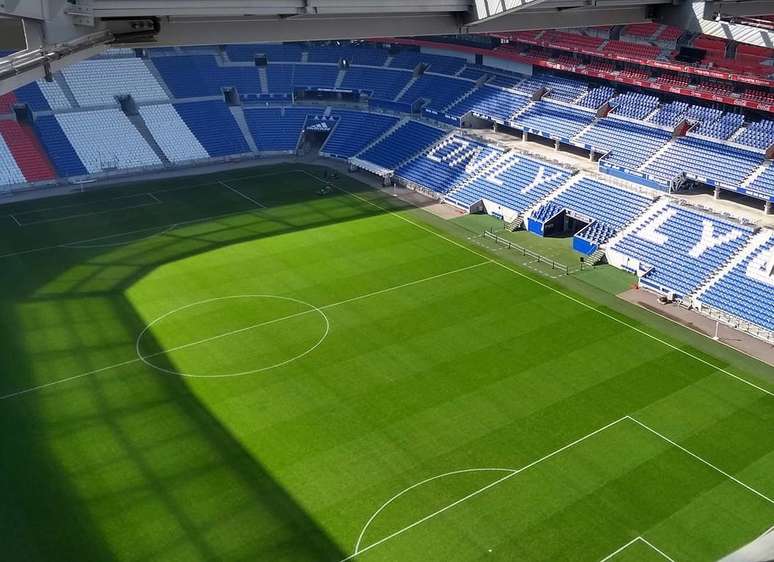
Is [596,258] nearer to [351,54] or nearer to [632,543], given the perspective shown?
[632,543]

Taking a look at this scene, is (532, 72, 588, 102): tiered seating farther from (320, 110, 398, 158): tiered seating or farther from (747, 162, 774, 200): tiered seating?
(747, 162, 774, 200): tiered seating

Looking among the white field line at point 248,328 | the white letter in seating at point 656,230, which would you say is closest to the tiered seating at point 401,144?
the white field line at point 248,328

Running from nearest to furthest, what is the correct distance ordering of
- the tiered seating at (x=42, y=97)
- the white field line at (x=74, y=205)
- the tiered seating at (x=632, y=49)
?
the white field line at (x=74, y=205)
the tiered seating at (x=632, y=49)
the tiered seating at (x=42, y=97)

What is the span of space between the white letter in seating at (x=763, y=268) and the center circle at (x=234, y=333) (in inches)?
857

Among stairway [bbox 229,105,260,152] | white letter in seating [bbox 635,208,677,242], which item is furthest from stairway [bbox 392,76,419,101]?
white letter in seating [bbox 635,208,677,242]

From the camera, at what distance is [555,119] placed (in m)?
56.9

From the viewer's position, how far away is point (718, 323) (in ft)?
117

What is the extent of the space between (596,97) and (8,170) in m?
45.3

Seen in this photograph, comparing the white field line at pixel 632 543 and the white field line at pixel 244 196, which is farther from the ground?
the white field line at pixel 244 196

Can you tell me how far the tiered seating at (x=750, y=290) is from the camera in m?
35.1

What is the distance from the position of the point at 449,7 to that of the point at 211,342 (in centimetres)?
1765

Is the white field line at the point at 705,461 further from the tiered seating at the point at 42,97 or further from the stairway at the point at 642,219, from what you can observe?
the tiered seating at the point at 42,97

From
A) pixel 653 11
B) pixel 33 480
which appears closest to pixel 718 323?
pixel 653 11

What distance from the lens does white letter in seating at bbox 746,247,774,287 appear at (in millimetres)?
36594
